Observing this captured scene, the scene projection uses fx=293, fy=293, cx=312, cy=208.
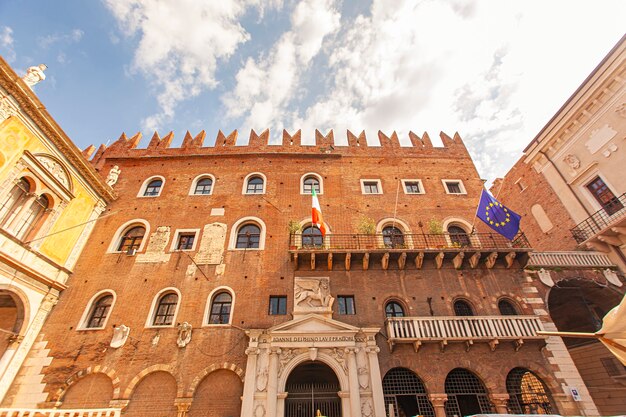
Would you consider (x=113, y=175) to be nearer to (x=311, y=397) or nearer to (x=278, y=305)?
(x=278, y=305)

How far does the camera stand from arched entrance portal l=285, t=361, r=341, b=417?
10477mm

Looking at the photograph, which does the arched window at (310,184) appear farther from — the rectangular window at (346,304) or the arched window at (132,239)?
the arched window at (132,239)

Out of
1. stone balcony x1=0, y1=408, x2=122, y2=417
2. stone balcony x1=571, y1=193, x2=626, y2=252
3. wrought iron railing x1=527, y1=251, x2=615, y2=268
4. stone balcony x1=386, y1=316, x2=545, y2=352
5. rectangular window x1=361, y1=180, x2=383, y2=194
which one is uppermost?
rectangular window x1=361, y1=180, x2=383, y2=194

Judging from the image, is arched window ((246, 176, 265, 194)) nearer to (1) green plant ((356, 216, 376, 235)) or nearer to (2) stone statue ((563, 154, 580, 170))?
(1) green plant ((356, 216, 376, 235))

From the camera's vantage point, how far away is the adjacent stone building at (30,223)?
36.0 ft

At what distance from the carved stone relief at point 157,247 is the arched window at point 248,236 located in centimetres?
344

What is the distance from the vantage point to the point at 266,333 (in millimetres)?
11375

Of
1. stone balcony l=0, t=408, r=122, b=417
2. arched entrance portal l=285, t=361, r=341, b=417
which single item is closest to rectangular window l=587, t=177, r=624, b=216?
arched entrance portal l=285, t=361, r=341, b=417

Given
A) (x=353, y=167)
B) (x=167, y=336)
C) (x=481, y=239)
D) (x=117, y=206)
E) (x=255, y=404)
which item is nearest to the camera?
(x=255, y=404)

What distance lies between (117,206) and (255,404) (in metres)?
12.9

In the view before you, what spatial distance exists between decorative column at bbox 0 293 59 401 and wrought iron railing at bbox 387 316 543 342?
14.3 metres

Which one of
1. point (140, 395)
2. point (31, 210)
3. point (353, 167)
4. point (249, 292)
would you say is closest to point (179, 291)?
point (249, 292)

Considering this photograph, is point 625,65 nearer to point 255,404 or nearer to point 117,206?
point 255,404

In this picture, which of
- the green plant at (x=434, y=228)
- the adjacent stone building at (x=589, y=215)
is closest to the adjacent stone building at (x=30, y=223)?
the green plant at (x=434, y=228)
